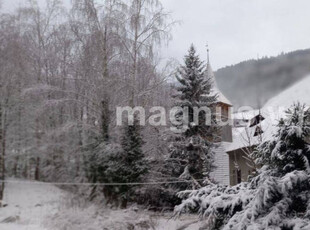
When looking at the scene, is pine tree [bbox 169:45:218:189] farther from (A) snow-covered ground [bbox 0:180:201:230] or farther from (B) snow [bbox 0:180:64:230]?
(B) snow [bbox 0:180:64:230]

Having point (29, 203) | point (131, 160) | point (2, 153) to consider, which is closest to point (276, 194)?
point (29, 203)

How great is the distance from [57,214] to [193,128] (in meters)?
6.44

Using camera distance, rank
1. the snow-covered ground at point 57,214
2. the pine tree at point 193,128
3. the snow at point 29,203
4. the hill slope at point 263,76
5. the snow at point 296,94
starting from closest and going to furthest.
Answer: the snow at point 296,94, the hill slope at point 263,76, the snow-covered ground at point 57,214, the snow at point 29,203, the pine tree at point 193,128

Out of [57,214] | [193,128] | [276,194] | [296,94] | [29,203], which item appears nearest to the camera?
[296,94]

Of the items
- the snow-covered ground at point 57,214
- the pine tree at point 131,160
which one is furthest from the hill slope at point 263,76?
the pine tree at point 131,160

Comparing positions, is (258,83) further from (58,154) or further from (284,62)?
(58,154)

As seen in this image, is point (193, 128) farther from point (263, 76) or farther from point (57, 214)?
point (263, 76)

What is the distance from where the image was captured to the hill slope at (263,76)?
4.13 metres

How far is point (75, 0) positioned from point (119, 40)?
2055 millimetres

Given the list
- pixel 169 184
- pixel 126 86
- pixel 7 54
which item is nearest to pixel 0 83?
pixel 7 54

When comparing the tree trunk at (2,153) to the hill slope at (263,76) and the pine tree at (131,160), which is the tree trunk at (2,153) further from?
the hill slope at (263,76)

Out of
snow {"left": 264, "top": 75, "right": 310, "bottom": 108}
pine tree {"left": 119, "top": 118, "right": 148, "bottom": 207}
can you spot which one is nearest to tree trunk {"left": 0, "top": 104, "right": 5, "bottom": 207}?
pine tree {"left": 119, "top": 118, "right": 148, "bottom": 207}

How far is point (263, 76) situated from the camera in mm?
4789

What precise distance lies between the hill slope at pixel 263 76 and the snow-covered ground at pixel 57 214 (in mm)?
3515
